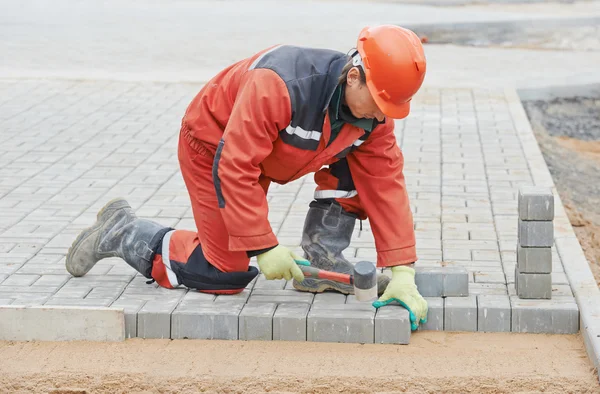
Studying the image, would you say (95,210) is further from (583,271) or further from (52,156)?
(583,271)

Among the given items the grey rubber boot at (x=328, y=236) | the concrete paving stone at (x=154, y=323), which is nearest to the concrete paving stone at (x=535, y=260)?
the grey rubber boot at (x=328, y=236)

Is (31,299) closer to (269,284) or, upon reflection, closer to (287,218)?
(269,284)

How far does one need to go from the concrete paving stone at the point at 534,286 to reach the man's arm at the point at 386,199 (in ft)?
1.65

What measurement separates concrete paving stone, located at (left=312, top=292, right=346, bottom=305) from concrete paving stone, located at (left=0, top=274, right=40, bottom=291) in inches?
56.2

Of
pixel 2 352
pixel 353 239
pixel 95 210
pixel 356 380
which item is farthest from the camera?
pixel 95 210

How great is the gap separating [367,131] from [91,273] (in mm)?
1628

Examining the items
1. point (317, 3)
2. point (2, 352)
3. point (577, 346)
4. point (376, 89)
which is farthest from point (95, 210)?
point (317, 3)

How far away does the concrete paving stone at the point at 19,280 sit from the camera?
15.7 ft

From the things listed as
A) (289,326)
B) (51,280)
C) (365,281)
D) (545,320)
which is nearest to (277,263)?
(289,326)

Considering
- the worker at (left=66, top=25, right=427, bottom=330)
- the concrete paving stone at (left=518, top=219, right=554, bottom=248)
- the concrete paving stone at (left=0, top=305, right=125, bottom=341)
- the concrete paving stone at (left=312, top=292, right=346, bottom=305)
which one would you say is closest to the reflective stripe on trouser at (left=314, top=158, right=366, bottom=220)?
the worker at (left=66, top=25, right=427, bottom=330)

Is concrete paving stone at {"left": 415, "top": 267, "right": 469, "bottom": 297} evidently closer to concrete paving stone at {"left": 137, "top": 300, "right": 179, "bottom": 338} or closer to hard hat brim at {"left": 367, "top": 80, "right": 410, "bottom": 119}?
hard hat brim at {"left": 367, "top": 80, "right": 410, "bottom": 119}

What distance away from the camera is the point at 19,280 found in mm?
4836

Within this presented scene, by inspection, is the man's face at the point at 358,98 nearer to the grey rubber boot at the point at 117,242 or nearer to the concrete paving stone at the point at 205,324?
the concrete paving stone at the point at 205,324

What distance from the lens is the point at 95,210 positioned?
20.3ft
